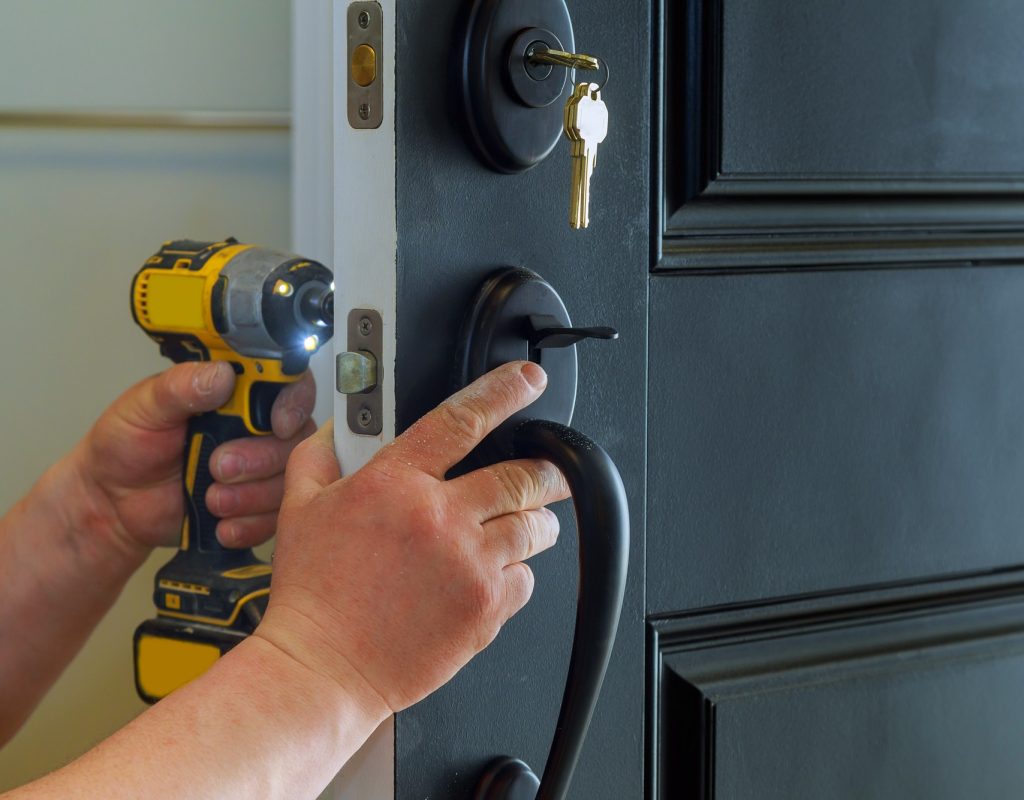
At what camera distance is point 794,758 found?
0.64 meters

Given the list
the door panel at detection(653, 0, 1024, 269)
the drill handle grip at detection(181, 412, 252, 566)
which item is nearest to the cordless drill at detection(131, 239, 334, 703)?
the drill handle grip at detection(181, 412, 252, 566)

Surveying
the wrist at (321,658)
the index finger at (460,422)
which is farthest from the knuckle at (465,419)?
the wrist at (321,658)

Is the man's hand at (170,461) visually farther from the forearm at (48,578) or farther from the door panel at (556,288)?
the door panel at (556,288)

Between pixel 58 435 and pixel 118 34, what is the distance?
1.68 ft

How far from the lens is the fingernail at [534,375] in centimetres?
50

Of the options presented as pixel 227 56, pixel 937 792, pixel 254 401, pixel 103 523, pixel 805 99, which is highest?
pixel 227 56

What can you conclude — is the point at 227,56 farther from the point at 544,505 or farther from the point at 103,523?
Answer: the point at 544,505

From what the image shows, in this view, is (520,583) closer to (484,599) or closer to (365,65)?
(484,599)

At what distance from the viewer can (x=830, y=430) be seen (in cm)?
65

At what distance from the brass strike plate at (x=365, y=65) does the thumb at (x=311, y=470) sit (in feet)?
0.51

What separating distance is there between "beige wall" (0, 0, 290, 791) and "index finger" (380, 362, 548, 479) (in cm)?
96

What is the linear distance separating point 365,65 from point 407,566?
222mm

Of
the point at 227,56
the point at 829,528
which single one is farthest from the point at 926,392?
the point at 227,56

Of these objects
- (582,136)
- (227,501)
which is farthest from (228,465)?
(582,136)
